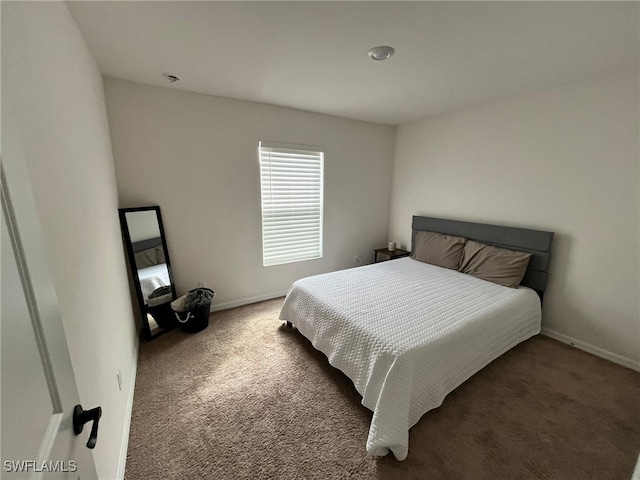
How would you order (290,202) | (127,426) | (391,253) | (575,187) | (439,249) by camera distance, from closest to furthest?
(127,426), (575,187), (439,249), (290,202), (391,253)

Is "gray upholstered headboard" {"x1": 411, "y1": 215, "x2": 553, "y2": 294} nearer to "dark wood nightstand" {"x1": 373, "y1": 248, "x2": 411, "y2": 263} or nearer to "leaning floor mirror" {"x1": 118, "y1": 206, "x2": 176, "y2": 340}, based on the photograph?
"dark wood nightstand" {"x1": 373, "y1": 248, "x2": 411, "y2": 263}

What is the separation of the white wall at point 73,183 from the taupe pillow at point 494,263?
3.14m

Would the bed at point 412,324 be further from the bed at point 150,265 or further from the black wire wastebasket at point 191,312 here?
the bed at point 150,265

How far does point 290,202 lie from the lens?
3.42 meters

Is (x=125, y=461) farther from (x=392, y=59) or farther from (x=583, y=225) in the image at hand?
(x=583, y=225)

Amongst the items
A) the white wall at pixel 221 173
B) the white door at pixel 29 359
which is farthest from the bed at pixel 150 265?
the white door at pixel 29 359

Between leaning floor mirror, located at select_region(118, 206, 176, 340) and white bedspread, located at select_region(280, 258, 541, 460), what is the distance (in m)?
1.25

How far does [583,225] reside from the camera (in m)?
2.38

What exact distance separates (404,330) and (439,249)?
5.82 feet

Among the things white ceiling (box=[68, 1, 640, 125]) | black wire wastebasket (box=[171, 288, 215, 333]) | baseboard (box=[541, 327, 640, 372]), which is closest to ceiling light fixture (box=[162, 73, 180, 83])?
white ceiling (box=[68, 1, 640, 125])

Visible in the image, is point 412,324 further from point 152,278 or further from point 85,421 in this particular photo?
point 152,278

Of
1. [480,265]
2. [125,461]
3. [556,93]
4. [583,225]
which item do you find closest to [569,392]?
[480,265]

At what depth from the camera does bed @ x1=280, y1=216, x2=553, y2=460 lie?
1.53 m

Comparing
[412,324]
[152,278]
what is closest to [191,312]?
[152,278]
